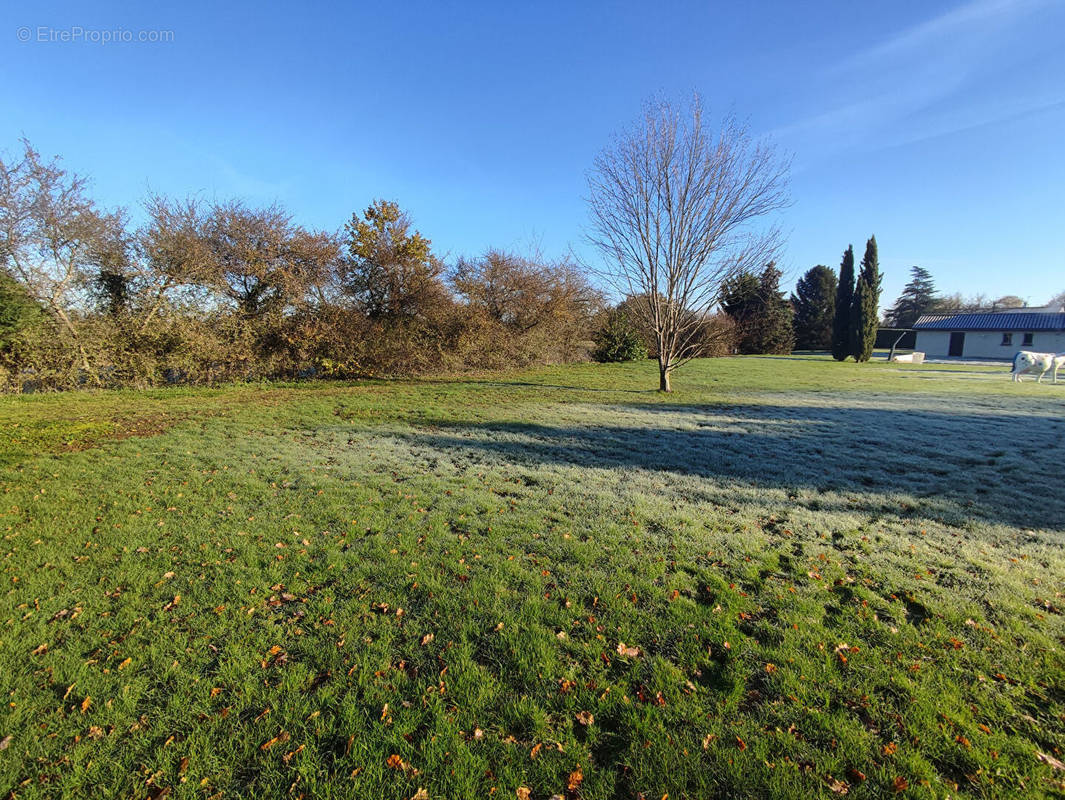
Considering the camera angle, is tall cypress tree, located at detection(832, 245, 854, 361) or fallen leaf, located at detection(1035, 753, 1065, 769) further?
tall cypress tree, located at detection(832, 245, 854, 361)

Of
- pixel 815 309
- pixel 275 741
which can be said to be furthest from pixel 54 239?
pixel 815 309

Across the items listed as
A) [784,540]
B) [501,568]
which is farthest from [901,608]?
[501,568]

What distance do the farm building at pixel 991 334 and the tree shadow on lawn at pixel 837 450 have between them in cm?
3607

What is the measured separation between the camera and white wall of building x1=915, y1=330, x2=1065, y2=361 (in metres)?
33.8

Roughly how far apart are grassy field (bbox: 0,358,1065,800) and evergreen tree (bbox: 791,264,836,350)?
4294cm

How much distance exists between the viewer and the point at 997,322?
3628 cm

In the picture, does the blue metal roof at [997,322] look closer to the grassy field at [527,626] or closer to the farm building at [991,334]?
the farm building at [991,334]

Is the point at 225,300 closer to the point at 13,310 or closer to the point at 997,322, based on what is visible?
the point at 13,310

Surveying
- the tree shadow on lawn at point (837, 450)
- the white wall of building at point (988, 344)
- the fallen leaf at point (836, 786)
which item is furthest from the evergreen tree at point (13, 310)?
the white wall of building at point (988, 344)

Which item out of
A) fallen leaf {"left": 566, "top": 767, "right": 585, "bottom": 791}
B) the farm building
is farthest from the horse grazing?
fallen leaf {"left": 566, "top": 767, "right": 585, "bottom": 791}

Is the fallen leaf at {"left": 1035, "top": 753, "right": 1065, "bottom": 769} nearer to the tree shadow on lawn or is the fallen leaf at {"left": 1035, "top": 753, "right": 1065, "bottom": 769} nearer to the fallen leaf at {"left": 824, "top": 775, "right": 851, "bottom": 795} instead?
the fallen leaf at {"left": 824, "top": 775, "right": 851, "bottom": 795}

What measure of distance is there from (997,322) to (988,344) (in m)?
1.88

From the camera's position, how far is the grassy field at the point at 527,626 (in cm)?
203

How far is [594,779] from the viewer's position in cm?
197
